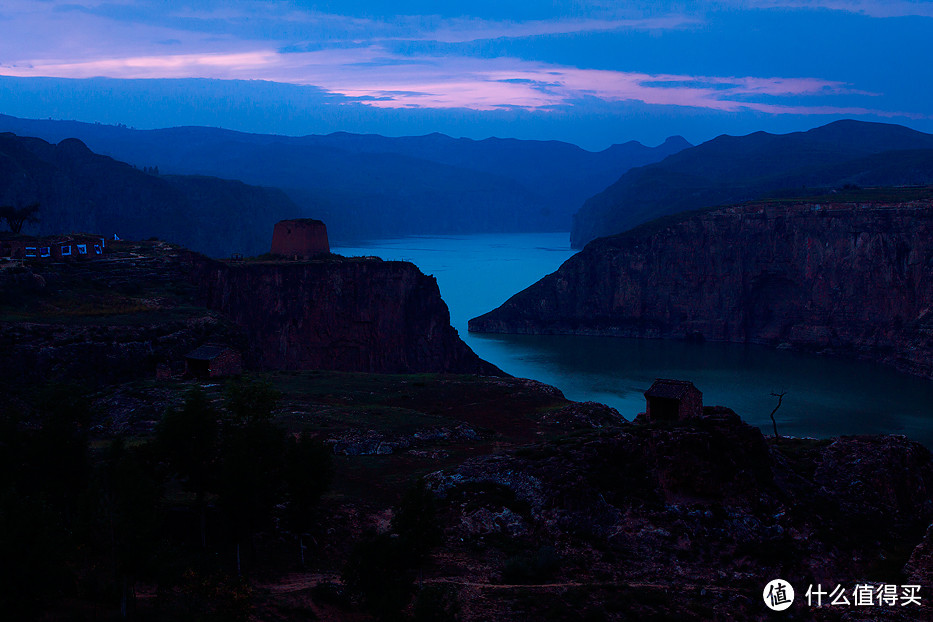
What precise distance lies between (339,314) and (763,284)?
71.3 m

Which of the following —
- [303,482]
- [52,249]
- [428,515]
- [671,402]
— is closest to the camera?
[428,515]

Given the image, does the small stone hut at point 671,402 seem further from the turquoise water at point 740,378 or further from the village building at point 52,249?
the village building at point 52,249

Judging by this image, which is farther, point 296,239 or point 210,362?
point 296,239

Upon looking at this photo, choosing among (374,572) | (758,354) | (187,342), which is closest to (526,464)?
(374,572)

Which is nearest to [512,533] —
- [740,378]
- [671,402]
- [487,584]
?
[487,584]

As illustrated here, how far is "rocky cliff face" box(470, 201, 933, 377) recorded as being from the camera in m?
99.5

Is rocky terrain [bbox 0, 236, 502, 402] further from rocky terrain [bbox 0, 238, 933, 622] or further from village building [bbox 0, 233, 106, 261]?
rocky terrain [bbox 0, 238, 933, 622]

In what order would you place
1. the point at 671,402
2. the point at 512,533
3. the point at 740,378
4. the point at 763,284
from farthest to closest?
the point at 763,284, the point at 740,378, the point at 671,402, the point at 512,533

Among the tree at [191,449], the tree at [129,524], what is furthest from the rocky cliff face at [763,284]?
the tree at [129,524]

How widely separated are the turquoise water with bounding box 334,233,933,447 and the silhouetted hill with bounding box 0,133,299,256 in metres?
86.8

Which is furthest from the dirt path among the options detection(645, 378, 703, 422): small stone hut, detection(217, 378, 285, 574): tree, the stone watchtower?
the stone watchtower

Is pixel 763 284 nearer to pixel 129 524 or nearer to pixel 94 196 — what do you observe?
pixel 129 524

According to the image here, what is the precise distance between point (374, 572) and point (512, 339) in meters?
98.9

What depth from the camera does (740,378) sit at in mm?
85750
